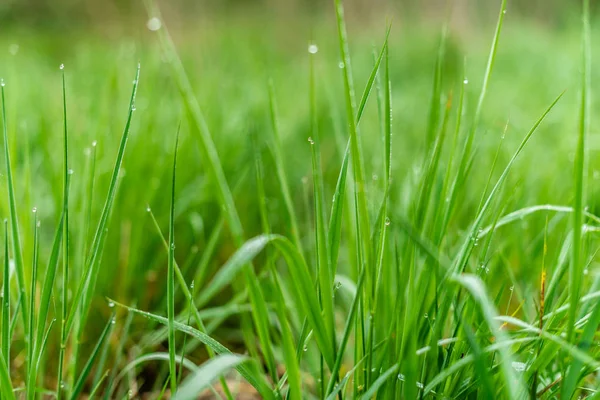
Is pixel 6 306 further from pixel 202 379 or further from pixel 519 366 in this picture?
pixel 519 366

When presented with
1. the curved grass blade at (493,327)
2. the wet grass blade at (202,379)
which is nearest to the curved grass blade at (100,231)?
the wet grass blade at (202,379)

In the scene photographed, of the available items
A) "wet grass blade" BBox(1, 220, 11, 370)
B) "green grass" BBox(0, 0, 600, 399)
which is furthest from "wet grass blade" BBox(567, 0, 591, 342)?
"wet grass blade" BBox(1, 220, 11, 370)

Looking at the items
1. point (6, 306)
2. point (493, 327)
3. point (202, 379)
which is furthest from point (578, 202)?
point (6, 306)

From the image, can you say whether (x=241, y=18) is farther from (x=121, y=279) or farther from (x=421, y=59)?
(x=121, y=279)

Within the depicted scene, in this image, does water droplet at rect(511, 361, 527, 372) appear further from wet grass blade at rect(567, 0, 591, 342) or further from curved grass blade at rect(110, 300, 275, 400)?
curved grass blade at rect(110, 300, 275, 400)

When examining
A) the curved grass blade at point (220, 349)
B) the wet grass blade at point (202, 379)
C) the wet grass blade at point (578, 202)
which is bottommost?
the curved grass blade at point (220, 349)

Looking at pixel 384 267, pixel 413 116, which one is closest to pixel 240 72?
pixel 413 116

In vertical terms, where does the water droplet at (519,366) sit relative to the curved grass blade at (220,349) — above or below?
below

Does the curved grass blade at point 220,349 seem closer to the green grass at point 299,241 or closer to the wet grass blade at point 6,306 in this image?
the green grass at point 299,241

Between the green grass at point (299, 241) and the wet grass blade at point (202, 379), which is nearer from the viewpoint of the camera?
the wet grass blade at point (202, 379)
